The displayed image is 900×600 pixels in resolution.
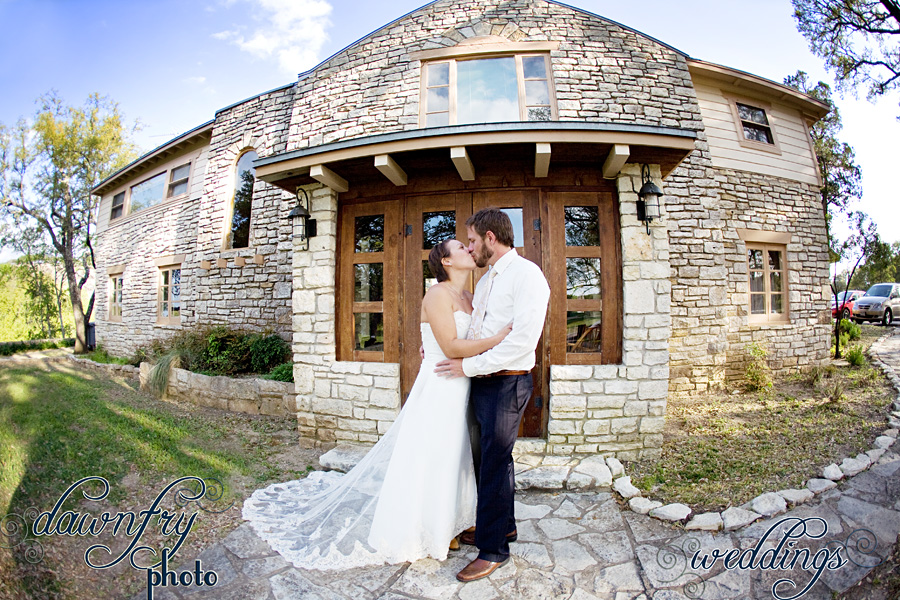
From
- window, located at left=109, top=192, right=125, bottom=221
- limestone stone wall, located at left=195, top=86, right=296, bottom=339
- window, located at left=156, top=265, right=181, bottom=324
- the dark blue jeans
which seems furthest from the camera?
window, located at left=109, top=192, right=125, bottom=221

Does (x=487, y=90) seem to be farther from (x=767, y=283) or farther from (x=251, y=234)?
(x=767, y=283)

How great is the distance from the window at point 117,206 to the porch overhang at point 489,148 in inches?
495

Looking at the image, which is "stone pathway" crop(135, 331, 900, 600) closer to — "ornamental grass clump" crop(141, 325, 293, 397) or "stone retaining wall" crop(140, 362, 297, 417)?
"stone retaining wall" crop(140, 362, 297, 417)

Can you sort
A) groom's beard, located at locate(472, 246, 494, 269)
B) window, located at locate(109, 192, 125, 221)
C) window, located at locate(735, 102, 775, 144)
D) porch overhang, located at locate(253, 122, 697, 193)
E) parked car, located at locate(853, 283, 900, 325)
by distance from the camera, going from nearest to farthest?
groom's beard, located at locate(472, 246, 494, 269)
porch overhang, located at locate(253, 122, 697, 193)
window, located at locate(735, 102, 775, 144)
window, located at locate(109, 192, 125, 221)
parked car, located at locate(853, 283, 900, 325)

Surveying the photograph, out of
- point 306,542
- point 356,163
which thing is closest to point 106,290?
point 356,163

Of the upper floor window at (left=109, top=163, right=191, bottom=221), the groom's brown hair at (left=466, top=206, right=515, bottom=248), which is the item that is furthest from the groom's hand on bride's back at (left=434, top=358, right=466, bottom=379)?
the upper floor window at (left=109, top=163, right=191, bottom=221)

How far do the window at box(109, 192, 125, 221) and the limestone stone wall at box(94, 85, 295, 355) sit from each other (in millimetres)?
1961

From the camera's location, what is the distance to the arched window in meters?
9.11

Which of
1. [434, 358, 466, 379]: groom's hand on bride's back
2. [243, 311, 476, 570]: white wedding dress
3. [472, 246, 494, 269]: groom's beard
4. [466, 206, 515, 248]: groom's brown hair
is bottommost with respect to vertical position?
[243, 311, 476, 570]: white wedding dress

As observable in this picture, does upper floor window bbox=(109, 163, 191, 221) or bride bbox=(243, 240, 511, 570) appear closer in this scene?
bride bbox=(243, 240, 511, 570)

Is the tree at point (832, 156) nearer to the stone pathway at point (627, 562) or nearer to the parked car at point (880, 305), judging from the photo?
the parked car at point (880, 305)

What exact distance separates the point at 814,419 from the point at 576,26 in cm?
673

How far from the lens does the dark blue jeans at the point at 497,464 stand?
227 centimetres

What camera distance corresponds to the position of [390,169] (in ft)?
12.7
